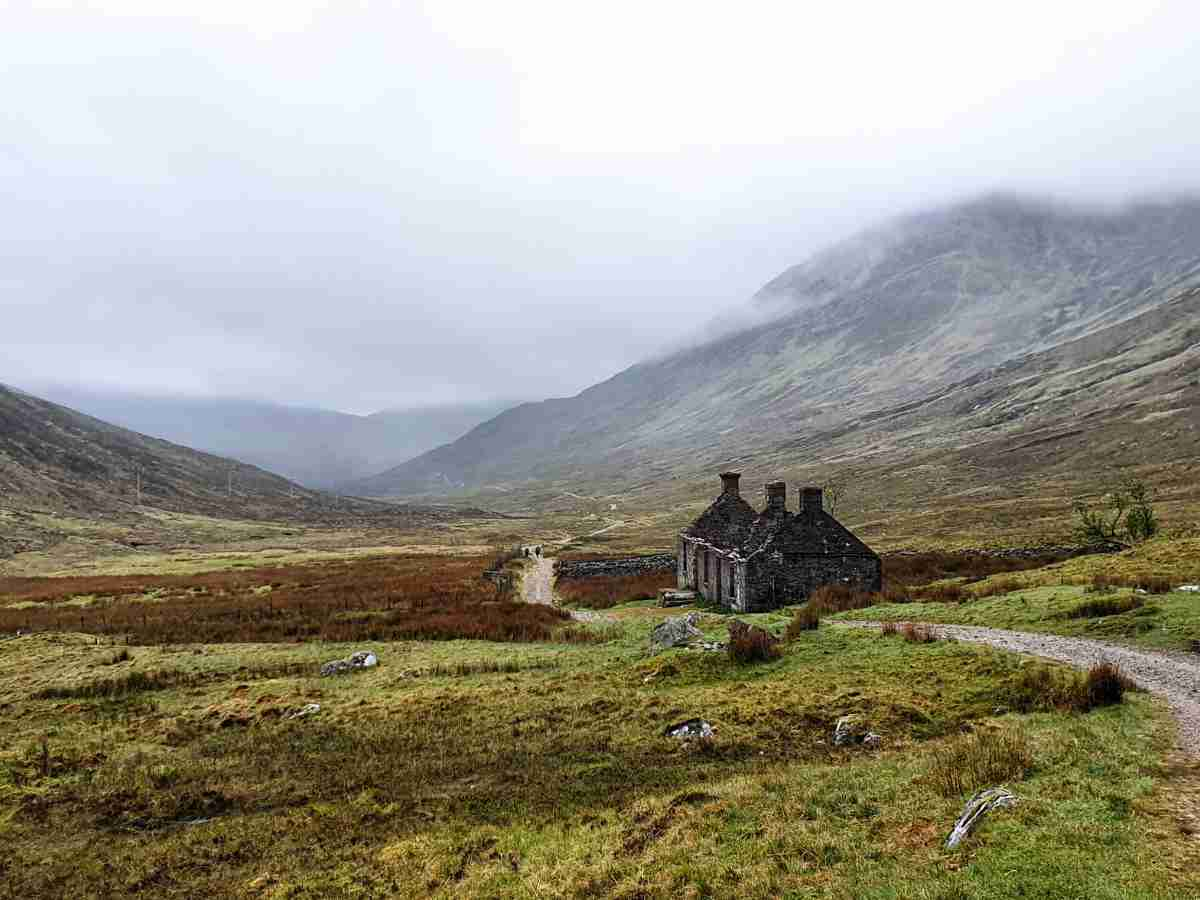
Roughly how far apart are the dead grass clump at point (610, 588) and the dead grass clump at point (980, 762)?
113ft

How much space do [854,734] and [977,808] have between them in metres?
5.02

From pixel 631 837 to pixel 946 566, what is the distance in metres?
41.0

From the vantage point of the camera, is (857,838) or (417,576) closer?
(857,838)

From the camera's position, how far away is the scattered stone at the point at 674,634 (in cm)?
2523

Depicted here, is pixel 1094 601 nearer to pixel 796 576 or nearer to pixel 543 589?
pixel 796 576

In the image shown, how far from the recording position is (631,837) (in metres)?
11.5

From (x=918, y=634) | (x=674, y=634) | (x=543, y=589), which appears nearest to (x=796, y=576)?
(x=674, y=634)

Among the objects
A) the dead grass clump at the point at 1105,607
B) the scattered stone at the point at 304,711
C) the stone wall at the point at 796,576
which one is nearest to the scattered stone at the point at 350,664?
the scattered stone at the point at 304,711

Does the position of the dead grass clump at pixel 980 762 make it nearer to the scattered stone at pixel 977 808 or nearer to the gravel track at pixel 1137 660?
the scattered stone at pixel 977 808

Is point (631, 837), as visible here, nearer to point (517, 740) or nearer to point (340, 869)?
point (340, 869)

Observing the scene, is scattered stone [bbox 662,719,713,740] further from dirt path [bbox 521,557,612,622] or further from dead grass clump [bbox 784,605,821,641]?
dirt path [bbox 521,557,612,622]

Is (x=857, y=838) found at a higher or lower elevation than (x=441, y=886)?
higher

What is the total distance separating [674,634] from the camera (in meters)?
25.7

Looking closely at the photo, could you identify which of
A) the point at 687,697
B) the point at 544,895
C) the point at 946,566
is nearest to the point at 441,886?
the point at 544,895
